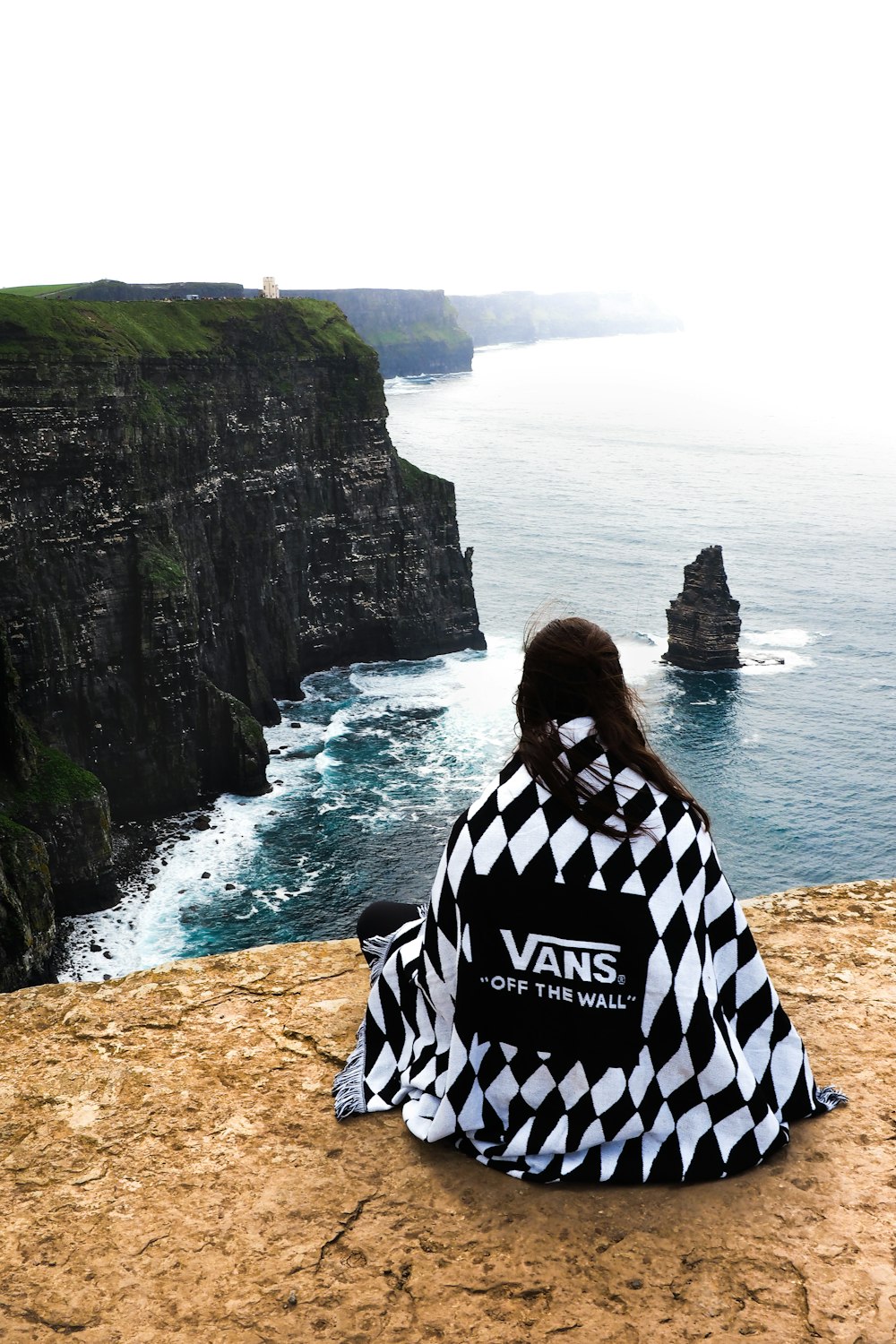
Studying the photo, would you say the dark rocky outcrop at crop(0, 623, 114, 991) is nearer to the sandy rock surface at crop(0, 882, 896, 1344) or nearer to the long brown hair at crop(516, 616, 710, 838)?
the sandy rock surface at crop(0, 882, 896, 1344)

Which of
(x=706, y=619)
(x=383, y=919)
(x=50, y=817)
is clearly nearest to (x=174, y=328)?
(x=50, y=817)

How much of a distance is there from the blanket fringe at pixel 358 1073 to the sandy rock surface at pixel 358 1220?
0.37ft

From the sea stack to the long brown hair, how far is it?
7084 centimetres

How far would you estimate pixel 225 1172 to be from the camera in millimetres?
6461

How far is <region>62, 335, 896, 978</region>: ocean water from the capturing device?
46.0 meters

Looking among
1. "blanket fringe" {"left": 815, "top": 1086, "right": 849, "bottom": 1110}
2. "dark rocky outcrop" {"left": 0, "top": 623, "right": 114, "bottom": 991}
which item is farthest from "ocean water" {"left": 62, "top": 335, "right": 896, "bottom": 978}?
"blanket fringe" {"left": 815, "top": 1086, "right": 849, "bottom": 1110}

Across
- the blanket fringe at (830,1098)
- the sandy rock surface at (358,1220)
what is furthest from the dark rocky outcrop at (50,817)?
the blanket fringe at (830,1098)

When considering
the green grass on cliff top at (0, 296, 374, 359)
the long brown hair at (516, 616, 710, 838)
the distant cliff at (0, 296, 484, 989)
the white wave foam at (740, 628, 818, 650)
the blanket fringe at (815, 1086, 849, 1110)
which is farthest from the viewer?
the white wave foam at (740, 628, 818, 650)

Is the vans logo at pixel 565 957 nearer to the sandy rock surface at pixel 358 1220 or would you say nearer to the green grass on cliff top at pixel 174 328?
the sandy rock surface at pixel 358 1220

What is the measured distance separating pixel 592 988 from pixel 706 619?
7215cm

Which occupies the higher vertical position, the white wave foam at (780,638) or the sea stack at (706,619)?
the sea stack at (706,619)

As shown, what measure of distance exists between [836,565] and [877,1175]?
332 ft

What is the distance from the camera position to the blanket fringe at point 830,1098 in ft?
21.2

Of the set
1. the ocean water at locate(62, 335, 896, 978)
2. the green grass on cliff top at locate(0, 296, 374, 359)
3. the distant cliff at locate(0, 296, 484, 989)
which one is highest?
the green grass on cliff top at locate(0, 296, 374, 359)
